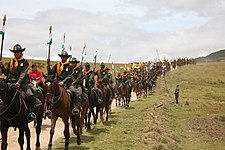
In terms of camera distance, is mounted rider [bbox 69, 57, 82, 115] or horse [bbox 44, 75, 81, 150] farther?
mounted rider [bbox 69, 57, 82, 115]

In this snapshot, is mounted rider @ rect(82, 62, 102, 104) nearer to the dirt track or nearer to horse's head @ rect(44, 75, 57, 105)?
the dirt track

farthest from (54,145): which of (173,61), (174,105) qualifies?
(173,61)

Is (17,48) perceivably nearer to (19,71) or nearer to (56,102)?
(19,71)

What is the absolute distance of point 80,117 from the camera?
44.8 ft

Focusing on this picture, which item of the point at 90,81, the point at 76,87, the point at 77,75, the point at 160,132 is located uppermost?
the point at 77,75

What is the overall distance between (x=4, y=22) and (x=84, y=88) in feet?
18.1

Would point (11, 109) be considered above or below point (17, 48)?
below

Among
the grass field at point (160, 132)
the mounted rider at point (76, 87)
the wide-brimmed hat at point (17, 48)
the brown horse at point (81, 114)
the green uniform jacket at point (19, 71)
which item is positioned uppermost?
the wide-brimmed hat at point (17, 48)

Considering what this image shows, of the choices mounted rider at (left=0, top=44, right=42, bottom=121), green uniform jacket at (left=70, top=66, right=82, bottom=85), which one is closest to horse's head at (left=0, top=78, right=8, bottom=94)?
mounted rider at (left=0, top=44, right=42, bottom=121)

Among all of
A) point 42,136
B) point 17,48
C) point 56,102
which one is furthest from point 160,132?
point 17,48

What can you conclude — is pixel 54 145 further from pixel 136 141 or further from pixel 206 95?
pixel 206 95

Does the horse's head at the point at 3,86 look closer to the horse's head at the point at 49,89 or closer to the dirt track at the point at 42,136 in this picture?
the horse's head at the point at 49,89

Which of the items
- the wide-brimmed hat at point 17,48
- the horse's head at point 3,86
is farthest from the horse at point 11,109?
the wide-brimmed hat at point 17,48

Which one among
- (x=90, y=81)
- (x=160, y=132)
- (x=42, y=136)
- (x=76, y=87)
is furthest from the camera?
(x=90, y=81)
